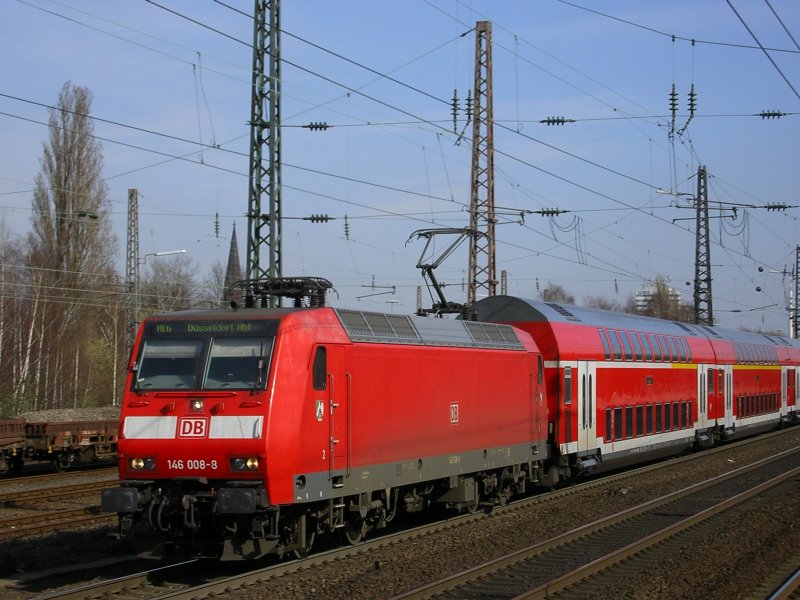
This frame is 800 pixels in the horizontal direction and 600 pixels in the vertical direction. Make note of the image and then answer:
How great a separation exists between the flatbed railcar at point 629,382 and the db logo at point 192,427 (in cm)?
1052

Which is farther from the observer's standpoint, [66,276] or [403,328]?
[66,276]

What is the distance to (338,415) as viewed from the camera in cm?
1309

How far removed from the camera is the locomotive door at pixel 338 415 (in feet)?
42.3

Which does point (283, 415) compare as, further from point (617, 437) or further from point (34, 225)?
point (34, 225)

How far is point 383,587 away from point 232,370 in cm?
317

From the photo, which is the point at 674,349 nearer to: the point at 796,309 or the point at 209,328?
the point at 209,328

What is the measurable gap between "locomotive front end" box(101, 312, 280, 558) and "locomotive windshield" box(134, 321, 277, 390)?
12mm

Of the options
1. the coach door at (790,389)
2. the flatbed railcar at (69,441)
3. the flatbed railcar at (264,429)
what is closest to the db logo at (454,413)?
the flatbed railcar at (264,429)

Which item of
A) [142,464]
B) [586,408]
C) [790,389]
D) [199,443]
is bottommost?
[790,389]

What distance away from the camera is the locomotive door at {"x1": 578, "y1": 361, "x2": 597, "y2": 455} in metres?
22.0

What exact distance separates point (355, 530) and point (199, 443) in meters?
3.43

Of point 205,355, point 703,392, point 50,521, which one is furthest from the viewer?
point 703,392

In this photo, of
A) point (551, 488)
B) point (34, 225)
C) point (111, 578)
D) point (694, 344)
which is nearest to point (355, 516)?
point (111, 578)

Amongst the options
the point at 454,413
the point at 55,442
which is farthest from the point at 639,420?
the point at 55,442
